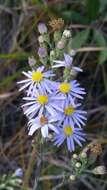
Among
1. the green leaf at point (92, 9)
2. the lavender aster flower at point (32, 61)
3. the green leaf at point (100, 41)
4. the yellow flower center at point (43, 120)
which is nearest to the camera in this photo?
the yellow flower center at point (43, 120)

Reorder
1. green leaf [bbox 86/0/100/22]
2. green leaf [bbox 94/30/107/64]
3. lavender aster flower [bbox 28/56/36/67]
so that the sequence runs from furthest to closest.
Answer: green leaf [bbox 86/0/100/22] < green leaf [bbox 94/30/107/64] < lavender aster flower [bbox 28/56/36/67]

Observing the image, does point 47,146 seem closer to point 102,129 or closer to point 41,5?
point 102,129

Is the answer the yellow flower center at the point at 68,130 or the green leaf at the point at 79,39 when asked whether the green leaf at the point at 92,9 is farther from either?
the yellow flower center at the point at 68,130

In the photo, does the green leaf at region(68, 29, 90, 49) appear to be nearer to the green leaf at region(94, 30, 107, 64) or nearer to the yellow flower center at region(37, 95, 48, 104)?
the green leaf at region(94, 30, 107, 64)

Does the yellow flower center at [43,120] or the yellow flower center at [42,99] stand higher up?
the yellow flower center at [42,99]

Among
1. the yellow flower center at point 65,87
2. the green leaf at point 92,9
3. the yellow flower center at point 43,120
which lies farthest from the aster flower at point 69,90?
the green leaf at point 92,9

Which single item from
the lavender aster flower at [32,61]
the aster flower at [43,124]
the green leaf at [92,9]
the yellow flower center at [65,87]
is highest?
the green leaf at [92,9]

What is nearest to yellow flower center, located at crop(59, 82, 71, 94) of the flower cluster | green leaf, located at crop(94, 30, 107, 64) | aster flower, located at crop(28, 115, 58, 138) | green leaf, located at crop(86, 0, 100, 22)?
the flower cluster
